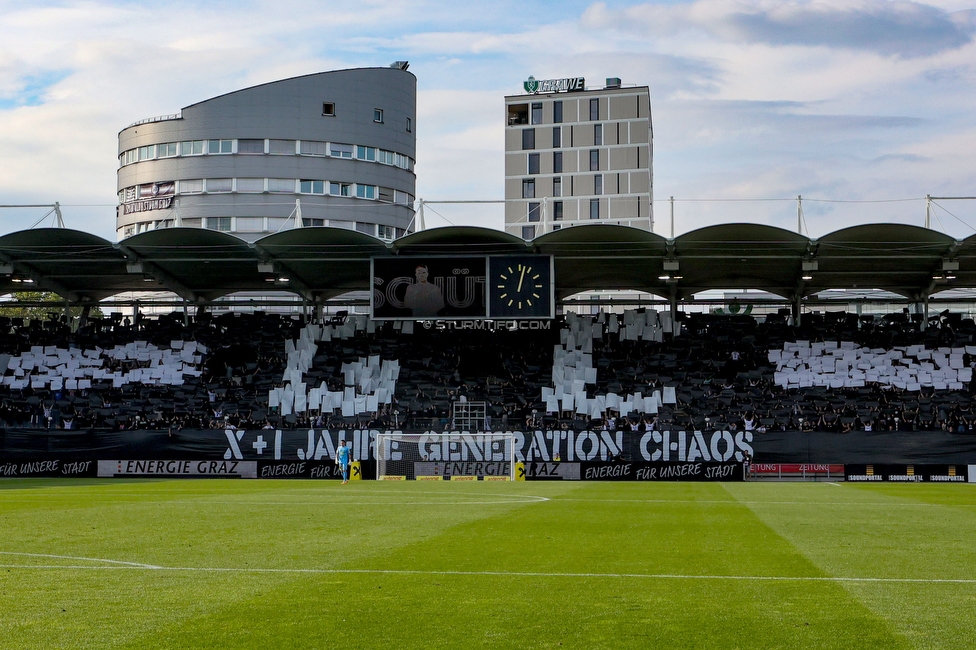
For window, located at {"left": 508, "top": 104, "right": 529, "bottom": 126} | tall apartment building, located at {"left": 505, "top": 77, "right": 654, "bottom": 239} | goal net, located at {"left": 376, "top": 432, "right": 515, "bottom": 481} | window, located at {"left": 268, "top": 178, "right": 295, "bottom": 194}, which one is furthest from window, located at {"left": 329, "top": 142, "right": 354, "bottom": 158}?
goal net, located at {"left": 376, "top": 432, "right": 515, "bottom": 481}

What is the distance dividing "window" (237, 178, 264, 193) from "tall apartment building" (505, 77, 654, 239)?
3462cm

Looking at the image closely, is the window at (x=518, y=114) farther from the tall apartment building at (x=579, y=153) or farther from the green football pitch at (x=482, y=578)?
the green football pitch at (x=482, y=578)

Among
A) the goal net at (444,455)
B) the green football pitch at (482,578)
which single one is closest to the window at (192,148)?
the goal net at (444,455)

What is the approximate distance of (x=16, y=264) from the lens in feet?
163

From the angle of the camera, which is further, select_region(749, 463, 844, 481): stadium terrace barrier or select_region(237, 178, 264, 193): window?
select_region(237, 178, 264, 193): window

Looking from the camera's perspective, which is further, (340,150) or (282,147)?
(340,150)

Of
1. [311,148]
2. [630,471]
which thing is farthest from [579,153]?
[630,471]

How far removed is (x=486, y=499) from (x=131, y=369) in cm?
3114

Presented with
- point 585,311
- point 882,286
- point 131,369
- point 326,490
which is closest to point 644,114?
point 585,311

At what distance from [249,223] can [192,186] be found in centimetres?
635

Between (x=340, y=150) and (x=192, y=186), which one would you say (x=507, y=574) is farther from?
(x=192, y=186)

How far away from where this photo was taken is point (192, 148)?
96.9m

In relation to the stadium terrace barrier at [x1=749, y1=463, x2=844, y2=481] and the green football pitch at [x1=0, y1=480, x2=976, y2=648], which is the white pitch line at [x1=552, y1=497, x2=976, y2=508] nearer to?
the green football pitch at [x1=0, y1=480, x2=976, y2=648]

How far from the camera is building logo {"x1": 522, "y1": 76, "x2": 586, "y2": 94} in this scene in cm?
12431
